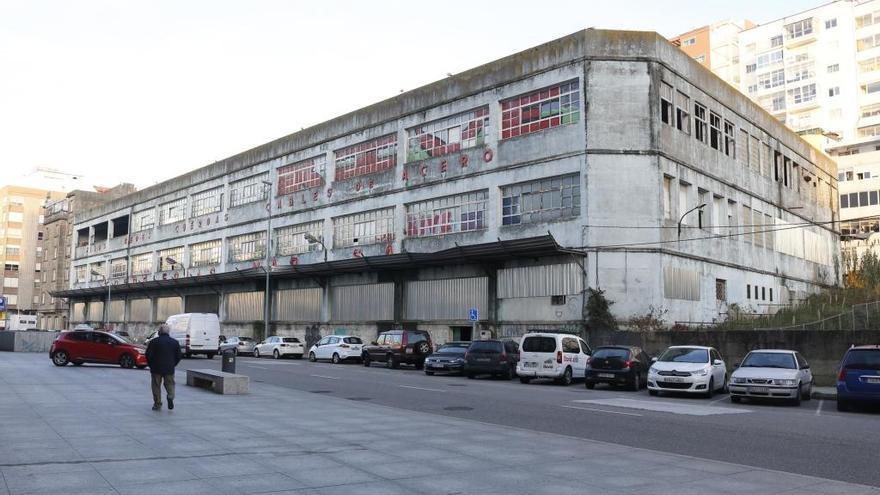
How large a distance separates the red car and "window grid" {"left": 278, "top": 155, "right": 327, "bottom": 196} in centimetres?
2448

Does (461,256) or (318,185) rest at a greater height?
(318,185)

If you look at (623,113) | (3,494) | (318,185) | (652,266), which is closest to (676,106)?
(623,113)

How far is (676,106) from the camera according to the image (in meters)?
35.9

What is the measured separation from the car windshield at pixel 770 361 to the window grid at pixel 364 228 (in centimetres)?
2686

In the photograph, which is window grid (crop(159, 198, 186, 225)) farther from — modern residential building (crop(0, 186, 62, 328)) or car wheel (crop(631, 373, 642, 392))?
modern residential building (crop(0, 186, 62, 328))

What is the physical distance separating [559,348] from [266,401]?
11809 millimetres

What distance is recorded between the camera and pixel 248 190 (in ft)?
194

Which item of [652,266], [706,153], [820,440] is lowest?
[820,440]

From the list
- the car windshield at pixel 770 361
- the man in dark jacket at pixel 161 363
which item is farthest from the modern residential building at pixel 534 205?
the man in dark jacket at pixel 161 363

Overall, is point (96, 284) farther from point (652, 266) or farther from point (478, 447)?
point (478, 447)

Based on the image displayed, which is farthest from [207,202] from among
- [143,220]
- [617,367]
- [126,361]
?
[617,367]

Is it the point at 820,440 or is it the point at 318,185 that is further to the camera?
the point at 318,185

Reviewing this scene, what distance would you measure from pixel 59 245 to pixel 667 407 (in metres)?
106

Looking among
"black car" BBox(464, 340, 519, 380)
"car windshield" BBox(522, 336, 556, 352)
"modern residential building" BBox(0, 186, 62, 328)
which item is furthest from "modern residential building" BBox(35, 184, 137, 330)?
"car windshield" BBox(522, 336, 556, 352)
